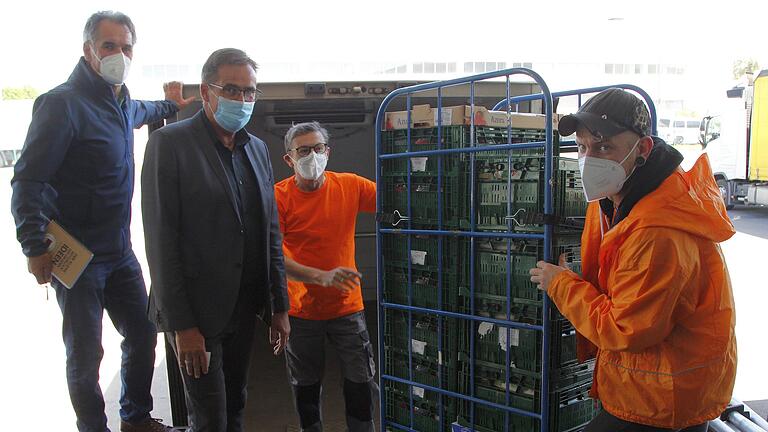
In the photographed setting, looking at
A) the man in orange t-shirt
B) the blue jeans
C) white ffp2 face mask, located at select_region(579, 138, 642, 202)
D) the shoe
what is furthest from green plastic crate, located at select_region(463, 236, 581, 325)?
the shoe

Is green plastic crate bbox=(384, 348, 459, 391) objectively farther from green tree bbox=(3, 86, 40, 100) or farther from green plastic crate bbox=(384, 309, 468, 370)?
green tree bbox=(3, 86, 40, 100)

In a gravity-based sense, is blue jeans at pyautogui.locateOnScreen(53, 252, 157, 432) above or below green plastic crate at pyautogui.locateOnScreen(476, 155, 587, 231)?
below

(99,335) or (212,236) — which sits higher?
(212,236)

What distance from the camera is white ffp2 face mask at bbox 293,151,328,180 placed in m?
3.03

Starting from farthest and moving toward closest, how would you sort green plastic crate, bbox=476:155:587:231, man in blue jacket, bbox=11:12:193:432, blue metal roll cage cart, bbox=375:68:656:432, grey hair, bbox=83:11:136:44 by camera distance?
1. grey hair, bbox=83:11:136:44
2. man in blue jacket, bbox=11:12:193:432
3. green plastic crate, bbox=476:155:587:231
4. blue metal roll cage cart, bbox=375:68:656:432

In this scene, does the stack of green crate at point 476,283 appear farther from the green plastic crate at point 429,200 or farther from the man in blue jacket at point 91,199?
the man in blue jacket at point 91,199

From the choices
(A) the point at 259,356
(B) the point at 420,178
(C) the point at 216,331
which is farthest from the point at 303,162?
(A) the point at 259,356

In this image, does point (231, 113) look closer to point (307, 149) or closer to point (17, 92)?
point (307, 149)

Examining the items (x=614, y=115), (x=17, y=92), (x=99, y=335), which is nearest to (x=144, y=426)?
(x=99, y=335)

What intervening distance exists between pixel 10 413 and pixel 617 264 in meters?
4.41

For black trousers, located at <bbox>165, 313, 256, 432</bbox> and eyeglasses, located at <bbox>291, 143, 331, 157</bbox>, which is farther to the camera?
eyeglasses, located at <bbox>291, 143, 331, 157</bbox>

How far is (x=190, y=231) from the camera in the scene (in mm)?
2318

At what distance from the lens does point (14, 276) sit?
8.80 m

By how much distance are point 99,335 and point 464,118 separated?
2284 millimetres
